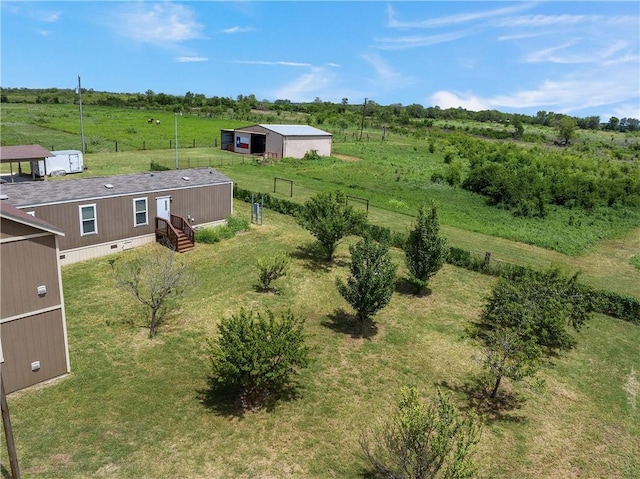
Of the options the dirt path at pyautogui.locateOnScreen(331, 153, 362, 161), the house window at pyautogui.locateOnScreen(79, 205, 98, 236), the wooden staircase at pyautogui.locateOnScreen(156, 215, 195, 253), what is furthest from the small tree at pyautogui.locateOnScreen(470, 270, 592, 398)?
the dirt path at pyautogui.locateOnScreen(331, 153, 362, 161)

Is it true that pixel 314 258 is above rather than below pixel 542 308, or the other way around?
below

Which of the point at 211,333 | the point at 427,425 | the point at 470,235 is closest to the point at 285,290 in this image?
the point at 211,333

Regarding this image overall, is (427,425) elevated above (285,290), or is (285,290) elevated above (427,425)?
(427,425)

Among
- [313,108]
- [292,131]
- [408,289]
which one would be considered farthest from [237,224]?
[313,108]

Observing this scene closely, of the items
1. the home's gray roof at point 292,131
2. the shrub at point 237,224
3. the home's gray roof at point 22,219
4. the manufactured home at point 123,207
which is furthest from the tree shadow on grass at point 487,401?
the home's gray roof at point 292,131

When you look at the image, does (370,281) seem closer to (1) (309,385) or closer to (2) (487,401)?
(1) (309,385)

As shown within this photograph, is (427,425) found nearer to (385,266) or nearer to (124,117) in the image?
(385,266)

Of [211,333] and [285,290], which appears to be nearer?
[211,333]

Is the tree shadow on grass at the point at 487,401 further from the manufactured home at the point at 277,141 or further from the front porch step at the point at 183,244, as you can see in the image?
the manufactured home at the point at 277,141
